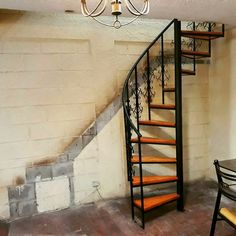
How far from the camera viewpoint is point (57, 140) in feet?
10.8

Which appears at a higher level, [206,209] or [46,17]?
[46,17]

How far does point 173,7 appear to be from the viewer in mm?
2506

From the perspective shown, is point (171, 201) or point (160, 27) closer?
point (171, 201)

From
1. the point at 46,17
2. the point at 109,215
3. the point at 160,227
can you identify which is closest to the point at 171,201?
the point at 160,227

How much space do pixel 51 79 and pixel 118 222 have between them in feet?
6.32

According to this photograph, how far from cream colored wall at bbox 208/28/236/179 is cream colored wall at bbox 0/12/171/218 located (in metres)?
1.22

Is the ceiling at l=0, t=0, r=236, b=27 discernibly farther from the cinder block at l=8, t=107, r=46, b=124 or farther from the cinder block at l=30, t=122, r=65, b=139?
the cinder block at l=30, t=122, r=65, b=139

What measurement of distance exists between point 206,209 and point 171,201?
0.48m

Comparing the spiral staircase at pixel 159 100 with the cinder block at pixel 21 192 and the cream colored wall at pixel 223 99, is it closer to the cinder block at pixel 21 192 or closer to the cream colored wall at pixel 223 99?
the cream colored wall at pixel 223 99

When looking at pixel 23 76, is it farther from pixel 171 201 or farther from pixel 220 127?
pixel 220 127

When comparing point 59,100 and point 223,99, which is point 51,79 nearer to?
point 59,100

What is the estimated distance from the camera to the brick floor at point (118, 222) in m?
2.78

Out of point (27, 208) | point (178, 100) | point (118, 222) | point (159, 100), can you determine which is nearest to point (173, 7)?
point (178, 100)

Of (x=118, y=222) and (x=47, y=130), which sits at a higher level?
(x=47, y=130)
